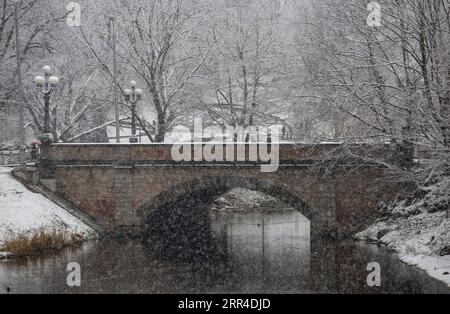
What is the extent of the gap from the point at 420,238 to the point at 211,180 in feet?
27.7

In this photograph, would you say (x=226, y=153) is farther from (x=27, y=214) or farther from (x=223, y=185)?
(x=27, y=214)

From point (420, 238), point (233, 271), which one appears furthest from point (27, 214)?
point (420, 238)

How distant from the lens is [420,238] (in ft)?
71.6

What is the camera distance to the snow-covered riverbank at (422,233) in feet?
64.7

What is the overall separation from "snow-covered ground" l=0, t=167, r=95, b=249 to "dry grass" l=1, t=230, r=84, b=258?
26 centimetres

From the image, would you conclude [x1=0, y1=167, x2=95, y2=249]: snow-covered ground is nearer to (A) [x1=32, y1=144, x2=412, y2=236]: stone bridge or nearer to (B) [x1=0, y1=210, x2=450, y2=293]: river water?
(A) [x1=32, y1=144, x2=412, y2=236]: stone bridge

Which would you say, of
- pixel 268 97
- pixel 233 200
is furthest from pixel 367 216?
pixel 233 200

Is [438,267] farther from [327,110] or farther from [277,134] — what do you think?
[277,134]

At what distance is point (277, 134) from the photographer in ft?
119

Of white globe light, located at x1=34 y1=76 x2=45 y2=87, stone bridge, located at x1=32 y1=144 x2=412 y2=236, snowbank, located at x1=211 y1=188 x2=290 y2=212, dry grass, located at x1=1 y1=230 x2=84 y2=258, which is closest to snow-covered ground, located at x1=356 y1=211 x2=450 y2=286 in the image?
stone bridge, located at x1=32 y1=144 x2=412 y2=236

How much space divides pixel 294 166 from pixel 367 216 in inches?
133

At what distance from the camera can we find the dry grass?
22.7 metres

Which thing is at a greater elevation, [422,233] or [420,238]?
[422,233]

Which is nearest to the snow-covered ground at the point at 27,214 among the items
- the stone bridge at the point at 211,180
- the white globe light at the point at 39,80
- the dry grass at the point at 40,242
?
the dry grass at the point at 40,242
